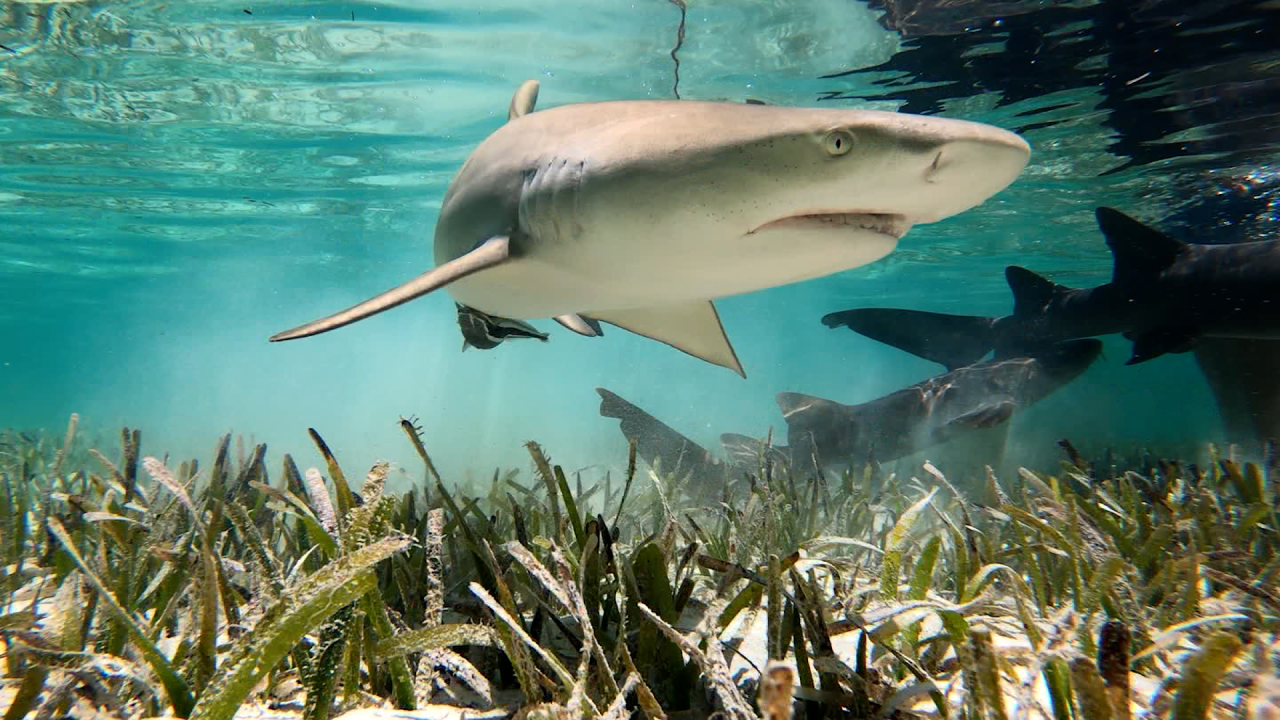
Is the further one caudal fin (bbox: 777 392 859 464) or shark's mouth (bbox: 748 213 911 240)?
caudal fin (bbox: 777 392 859 464)

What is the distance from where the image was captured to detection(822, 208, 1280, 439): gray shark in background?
797 cm

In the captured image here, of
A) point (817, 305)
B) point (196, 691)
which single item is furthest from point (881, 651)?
point (817, 305)

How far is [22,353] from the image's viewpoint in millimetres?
64250

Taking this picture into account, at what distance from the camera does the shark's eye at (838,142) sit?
183cm

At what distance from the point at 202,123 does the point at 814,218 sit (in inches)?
649

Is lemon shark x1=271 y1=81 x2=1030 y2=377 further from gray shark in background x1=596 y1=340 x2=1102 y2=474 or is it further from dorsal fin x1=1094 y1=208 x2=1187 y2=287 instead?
dorsal fin x1=1094 y1=208 x2=1187 y2=287

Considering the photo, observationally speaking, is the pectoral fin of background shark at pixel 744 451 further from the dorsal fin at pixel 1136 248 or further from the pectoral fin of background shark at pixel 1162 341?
the dorsal fin at pixel 1136 248

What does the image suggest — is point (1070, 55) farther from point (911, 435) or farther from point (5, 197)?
point (5, 197)

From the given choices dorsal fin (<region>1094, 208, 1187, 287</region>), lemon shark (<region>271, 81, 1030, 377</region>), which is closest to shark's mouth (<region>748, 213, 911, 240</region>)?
lemon shark (<region>271, 81, 1030, 377</region>)

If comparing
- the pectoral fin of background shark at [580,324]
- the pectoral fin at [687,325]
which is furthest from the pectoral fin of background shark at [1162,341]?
the pectoral fin of background shark at [580,324]

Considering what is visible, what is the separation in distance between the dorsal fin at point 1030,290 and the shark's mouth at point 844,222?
29.1ft

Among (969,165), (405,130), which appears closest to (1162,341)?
(969,165)

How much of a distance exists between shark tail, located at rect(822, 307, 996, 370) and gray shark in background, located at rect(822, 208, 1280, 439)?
16 mm

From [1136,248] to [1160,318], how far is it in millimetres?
1012
